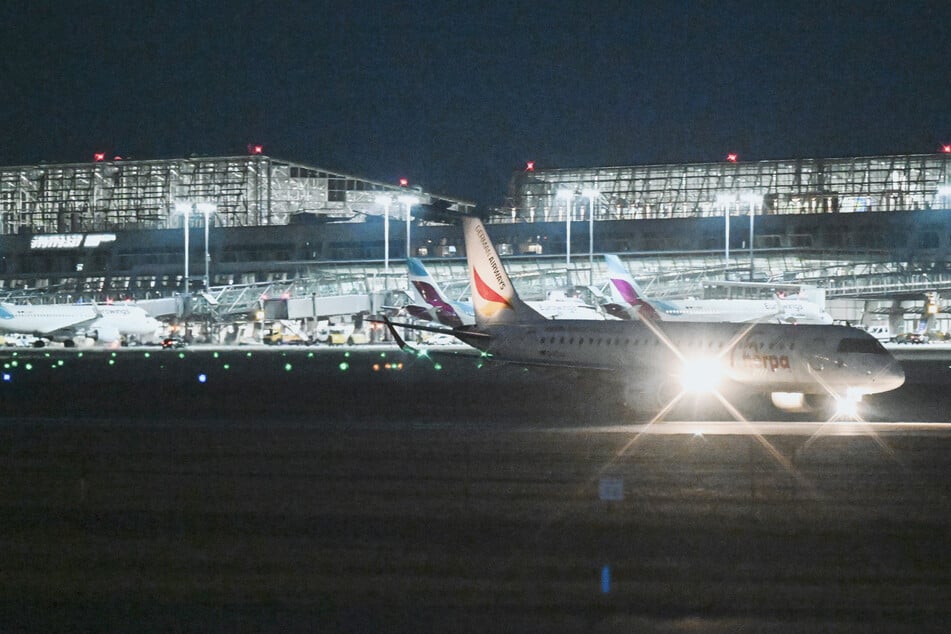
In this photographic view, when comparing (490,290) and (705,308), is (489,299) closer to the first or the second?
(490,290)

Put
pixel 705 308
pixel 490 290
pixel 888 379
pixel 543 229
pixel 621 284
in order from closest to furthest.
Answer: pixel 888 379, pixel 490 290, pixel 621 284, pixel 705 308, pixel 543 229

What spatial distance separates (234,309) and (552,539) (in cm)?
10737

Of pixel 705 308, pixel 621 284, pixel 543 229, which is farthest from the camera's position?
pixel 543 229

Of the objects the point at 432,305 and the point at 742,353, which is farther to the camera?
the point at 432,305

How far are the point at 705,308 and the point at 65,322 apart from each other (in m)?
53.1

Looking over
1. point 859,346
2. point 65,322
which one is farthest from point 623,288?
point 859,346

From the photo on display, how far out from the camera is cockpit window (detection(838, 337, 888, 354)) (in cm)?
3775

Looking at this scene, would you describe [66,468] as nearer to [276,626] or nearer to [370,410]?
[276,626]

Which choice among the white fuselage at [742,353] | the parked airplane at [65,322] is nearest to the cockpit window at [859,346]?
the white fuselage at [742,353]

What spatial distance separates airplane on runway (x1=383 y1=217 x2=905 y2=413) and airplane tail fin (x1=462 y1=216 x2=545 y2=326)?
1422mm

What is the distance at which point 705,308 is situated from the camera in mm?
94750

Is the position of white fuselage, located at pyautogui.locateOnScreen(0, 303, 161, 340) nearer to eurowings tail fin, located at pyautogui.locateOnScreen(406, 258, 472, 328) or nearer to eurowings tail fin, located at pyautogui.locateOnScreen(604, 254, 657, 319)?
eurowings tail fin, located at pyautogui.locateOnScreen(406, 258, 472, 328)

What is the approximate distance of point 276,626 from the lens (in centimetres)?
1216

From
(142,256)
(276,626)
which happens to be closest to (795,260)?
(142,256)
